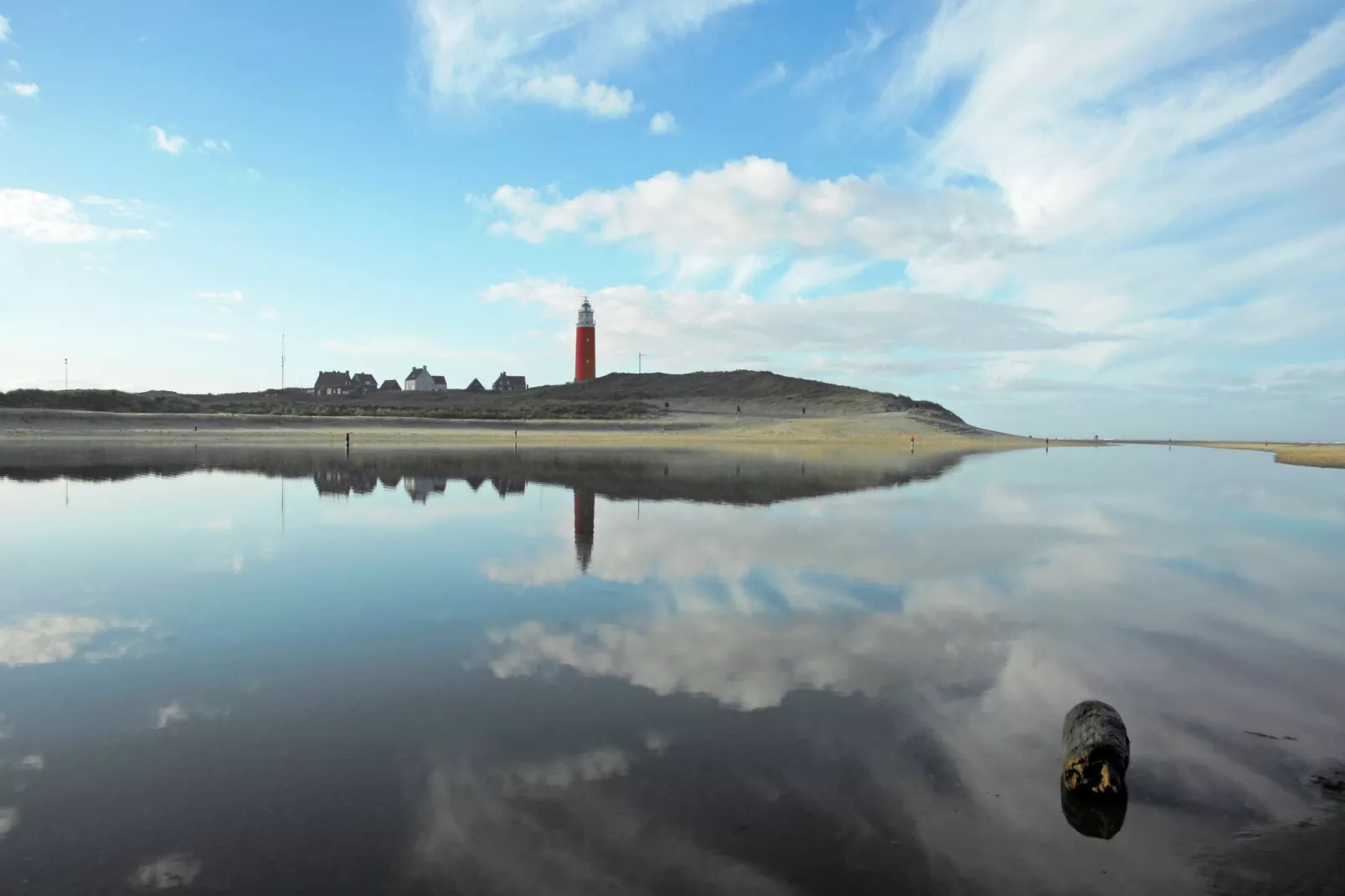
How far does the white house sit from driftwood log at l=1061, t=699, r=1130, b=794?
149851mm

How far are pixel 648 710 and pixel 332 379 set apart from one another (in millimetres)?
154396

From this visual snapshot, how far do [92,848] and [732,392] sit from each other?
127 metres

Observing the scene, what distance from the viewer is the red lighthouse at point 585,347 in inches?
5098

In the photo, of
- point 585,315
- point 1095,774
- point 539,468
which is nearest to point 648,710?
point 1095,774

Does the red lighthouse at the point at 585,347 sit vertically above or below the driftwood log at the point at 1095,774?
above

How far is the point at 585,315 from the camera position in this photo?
129 metres

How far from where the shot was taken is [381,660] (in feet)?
27.7

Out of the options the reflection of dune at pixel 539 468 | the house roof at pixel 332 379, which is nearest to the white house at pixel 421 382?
the house roof at pixel 332 379

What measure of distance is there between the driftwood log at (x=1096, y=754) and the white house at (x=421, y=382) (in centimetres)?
14985

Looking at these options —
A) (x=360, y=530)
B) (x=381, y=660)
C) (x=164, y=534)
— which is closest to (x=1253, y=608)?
(x=381, y=660)

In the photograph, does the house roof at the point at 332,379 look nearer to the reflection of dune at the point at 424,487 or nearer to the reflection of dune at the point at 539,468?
the reflection of dune at the point at 539,468

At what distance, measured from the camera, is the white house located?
148 metres

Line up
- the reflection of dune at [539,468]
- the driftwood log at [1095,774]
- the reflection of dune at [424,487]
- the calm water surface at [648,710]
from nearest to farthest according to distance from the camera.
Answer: the calm water surface at [648,710] → the driftwood log at [1095,774] → the reflection of dune at [424,487] → the reflection of dune at [539,468]

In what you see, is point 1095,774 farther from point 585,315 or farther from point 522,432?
point 585,315
